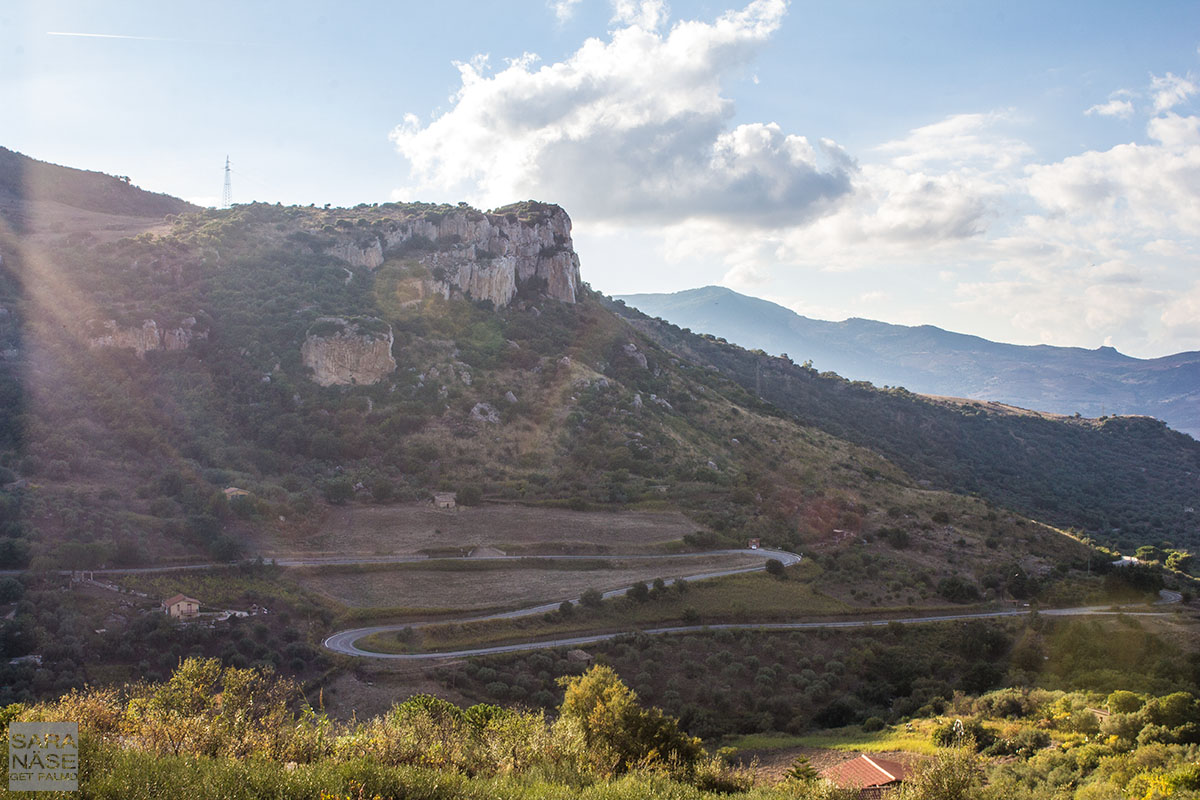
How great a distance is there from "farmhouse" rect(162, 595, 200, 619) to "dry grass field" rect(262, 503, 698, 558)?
10022 millimetres

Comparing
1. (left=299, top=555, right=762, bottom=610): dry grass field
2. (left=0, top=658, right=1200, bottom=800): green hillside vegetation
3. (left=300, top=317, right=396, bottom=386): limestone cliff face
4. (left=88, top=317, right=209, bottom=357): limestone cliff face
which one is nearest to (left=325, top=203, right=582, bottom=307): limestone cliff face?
(left=300, top=317, right=396, bottom=386): limestone cliff face

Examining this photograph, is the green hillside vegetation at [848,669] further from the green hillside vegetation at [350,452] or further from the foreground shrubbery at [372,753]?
the foreground shrubbery at [372,753]

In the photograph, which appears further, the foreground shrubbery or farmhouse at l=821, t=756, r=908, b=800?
farmhouse at l=821, t=756, r=908, b=800

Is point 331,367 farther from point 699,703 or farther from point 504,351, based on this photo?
A: point 699,703

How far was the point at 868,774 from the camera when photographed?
23.8 m

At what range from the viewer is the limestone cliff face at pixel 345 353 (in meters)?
65.0

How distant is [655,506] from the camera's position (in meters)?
56.2

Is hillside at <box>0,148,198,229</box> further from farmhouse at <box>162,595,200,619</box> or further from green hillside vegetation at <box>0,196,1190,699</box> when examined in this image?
farmhouse at <box>162,595,200,619</box>

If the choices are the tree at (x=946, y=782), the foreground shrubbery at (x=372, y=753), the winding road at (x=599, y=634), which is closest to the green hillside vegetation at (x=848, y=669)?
the winding road at (x=599, y=634)

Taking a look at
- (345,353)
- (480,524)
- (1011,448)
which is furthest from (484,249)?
(1011,448)

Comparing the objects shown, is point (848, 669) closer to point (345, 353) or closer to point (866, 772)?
point (866, 772)

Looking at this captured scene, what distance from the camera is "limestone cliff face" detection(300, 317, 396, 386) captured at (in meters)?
65.0

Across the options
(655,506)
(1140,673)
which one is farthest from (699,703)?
(655,506)

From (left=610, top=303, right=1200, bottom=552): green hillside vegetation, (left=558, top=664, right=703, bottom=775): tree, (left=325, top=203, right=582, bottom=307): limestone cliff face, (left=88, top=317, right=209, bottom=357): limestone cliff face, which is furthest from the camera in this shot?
(left=325, top=203, right=582, bottom=307): limestone cliff face
